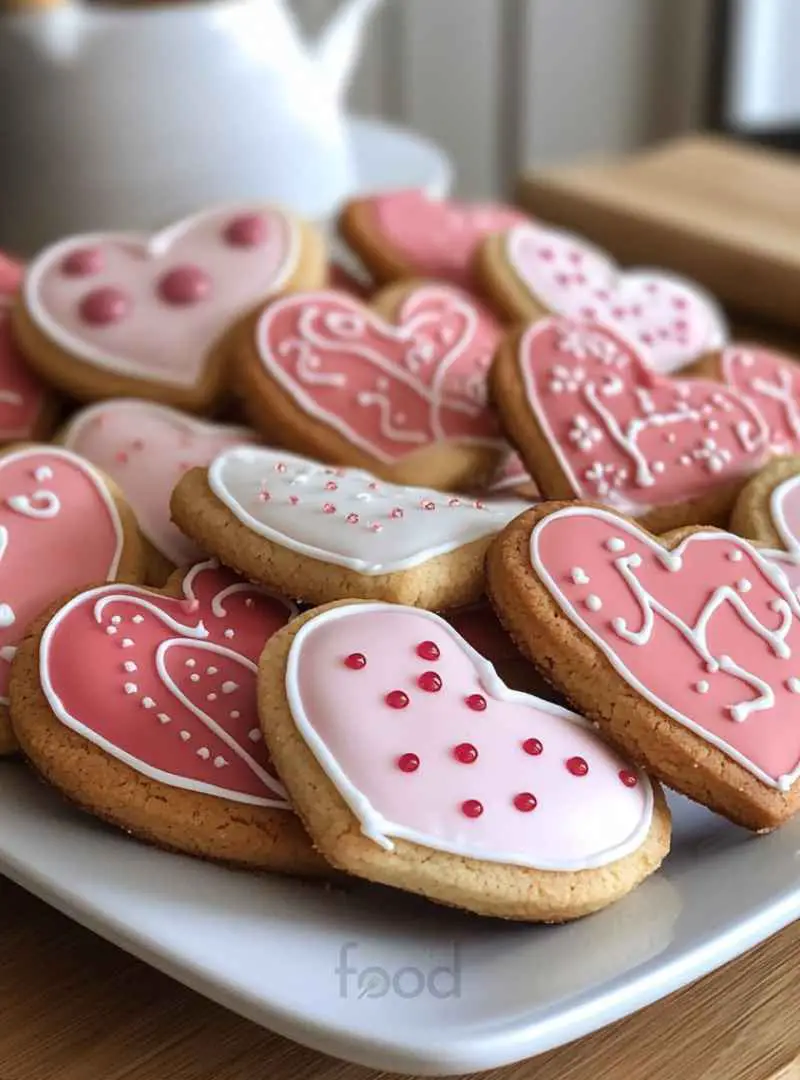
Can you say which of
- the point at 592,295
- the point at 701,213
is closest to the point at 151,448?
the point at 592,295

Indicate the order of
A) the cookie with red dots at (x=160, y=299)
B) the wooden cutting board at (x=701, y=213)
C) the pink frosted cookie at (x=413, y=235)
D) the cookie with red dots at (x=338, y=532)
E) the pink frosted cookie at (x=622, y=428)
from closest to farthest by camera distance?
the cookie with red dots at (x=338, y=532) → the pink frosted cookie at (x=622, y=428) → the cookie with red dots at (x=160, y=299) → the pink frosted cookie at (x=413, y=235) → the wooden cutting board at (x=701, y=213)

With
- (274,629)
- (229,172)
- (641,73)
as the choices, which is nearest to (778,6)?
(641,73)

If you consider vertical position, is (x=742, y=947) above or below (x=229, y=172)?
below

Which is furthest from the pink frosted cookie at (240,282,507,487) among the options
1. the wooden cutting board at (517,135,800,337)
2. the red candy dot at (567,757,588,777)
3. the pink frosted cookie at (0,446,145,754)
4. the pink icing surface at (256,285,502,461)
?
the wooden cutting board at (517,135,800,337)

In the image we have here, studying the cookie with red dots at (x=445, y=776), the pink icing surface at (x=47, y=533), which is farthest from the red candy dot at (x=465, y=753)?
the pink icing surface at (x=47, y=533)

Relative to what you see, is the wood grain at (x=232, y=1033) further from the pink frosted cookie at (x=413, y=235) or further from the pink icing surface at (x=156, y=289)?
the pink frosted cookie at (x=413, y=235)

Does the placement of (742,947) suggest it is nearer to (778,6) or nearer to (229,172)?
(229,172)

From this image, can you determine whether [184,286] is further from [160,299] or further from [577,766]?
[577,766]
